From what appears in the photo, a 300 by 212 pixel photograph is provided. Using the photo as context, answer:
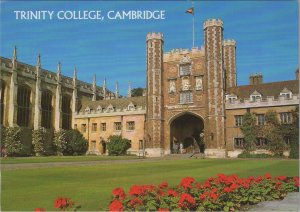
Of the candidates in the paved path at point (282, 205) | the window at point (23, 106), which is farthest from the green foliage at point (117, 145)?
the paved path at point (282, 205)

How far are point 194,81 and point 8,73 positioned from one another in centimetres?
2312

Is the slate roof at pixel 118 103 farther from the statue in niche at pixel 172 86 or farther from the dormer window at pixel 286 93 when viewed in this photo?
the dormer window at pixel 286 93

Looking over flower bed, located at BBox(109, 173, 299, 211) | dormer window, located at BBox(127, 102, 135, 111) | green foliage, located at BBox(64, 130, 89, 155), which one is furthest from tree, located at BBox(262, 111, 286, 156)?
flower bed, located at BBox(109, 173, 299, 211)

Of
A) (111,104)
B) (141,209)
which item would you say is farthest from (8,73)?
(141,209)

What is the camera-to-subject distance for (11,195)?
9.09 m

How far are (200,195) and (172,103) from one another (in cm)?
3706

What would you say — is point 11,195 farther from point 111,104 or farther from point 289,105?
point 111,104

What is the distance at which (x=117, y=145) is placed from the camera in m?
43.9

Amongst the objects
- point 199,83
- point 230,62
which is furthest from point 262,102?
point 230,62

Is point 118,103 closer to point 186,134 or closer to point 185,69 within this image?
point 186,134

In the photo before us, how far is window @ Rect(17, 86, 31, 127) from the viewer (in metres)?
45.0

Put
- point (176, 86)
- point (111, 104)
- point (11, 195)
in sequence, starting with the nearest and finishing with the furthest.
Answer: point (11, 195) < point (176, 86) < point (111, 104)

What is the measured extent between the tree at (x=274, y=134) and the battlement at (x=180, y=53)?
450 inches

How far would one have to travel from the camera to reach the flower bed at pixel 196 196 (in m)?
6.47
